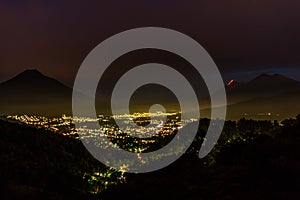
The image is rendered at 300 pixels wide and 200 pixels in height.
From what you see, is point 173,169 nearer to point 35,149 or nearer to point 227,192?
point 227,192

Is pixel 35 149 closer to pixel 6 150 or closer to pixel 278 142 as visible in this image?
pixel 6 150

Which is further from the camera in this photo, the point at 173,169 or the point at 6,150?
the point at 6,150

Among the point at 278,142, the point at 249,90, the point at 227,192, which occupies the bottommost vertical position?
the point at 227,192

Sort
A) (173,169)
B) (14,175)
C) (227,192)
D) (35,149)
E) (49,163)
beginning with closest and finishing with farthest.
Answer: (227,192)
(173,169)
(14,175)
(49,163)
(35,149)

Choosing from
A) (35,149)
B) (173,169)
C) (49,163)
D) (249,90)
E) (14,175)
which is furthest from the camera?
(249,90)

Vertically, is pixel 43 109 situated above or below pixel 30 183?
above

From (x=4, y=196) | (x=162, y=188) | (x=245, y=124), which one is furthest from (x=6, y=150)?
(x=162, y=188)

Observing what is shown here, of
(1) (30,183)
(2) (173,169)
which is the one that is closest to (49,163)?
(1) (30,183)
